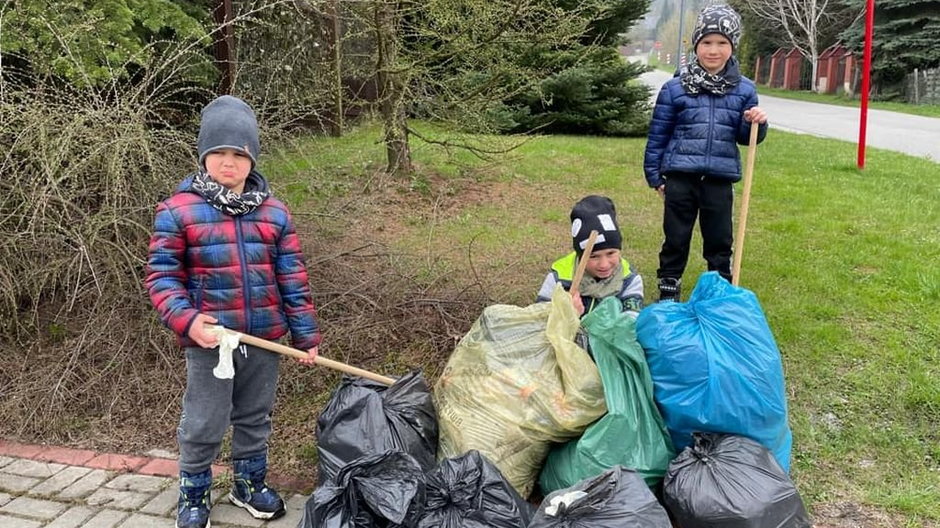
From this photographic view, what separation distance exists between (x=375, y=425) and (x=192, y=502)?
731 millimetres

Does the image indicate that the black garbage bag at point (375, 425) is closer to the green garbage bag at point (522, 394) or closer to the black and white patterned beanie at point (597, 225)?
the green garbage bag at point (522, 394)

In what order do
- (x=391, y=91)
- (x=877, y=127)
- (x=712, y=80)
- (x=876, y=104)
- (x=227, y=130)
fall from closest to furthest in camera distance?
(x=227, y=130) → (x=712, y=80) → (x=391, y=91) → (x=877, y=127) → (x=876, y=104)

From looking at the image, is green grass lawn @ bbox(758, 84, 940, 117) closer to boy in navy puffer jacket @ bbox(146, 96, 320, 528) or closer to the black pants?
the black pants

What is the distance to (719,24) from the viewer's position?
12.0ft

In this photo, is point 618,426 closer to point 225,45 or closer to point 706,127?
point 706,127

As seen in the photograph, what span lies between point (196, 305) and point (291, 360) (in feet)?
4.26

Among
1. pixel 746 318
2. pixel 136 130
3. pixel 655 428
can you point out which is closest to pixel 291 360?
pixel 136 130

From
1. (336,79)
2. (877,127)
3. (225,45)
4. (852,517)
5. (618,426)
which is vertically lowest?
(852,517)

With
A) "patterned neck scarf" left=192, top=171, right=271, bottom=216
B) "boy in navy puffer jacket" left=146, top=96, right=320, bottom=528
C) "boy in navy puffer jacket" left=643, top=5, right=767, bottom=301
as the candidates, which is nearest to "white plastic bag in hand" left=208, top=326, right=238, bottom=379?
"boy in navy puffer jacket" left=146, top=96, right=320, bottom=528

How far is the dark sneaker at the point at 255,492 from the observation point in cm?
284

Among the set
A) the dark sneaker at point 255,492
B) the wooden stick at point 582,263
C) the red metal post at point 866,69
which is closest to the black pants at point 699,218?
the wooden stick at point 582,263

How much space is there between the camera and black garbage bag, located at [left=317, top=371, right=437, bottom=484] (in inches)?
110

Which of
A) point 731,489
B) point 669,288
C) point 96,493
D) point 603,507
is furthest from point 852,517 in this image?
point 96,493

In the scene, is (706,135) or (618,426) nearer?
(618,426)
